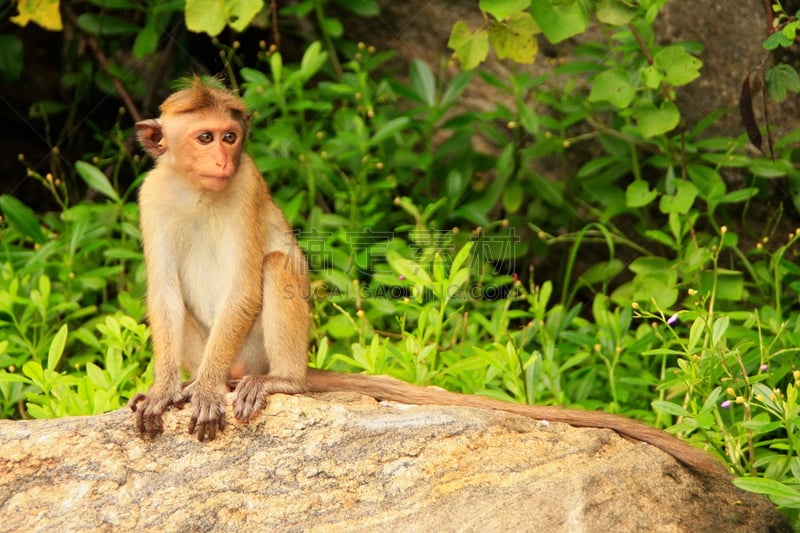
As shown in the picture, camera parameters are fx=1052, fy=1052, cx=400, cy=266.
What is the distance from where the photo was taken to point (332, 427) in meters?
4.26

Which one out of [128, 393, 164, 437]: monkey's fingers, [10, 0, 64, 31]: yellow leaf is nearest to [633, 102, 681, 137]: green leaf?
[128, 393, 164, 437]: monkey's fingers

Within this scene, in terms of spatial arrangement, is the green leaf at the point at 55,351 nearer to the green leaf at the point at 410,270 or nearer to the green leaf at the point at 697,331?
the green leaf at the point at 410,270

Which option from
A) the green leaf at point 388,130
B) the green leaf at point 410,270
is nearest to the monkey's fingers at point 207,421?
the green leaf at point 410,270

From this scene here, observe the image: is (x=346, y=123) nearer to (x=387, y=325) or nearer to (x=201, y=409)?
(x=387, y=325)

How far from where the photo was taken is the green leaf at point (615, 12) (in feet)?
19.2

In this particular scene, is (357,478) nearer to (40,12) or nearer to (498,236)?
(498,236)

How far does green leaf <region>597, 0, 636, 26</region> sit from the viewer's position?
5.85 m

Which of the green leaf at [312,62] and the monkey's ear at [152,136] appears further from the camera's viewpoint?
the green leaf at [312,62]

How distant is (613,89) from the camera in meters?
6.37

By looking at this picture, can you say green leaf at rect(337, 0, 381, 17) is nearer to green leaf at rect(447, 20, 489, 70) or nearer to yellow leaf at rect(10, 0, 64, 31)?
green leaf at rect(447, 20, 489, 70)

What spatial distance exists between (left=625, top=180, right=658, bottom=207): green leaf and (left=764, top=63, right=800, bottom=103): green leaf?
3.08 feet

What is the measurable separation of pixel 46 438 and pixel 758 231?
502cm

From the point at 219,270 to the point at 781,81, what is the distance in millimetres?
3364

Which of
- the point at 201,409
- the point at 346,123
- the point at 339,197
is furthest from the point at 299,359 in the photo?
the point at 346,123
